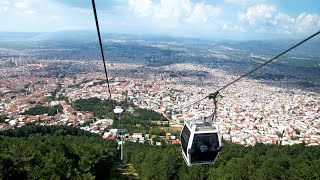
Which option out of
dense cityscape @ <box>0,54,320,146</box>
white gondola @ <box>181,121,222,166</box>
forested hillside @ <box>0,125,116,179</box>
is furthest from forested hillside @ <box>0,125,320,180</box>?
dense cityscape @ <box>0,54,320,146</box>

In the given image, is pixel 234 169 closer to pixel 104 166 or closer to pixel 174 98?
pixel 104 166

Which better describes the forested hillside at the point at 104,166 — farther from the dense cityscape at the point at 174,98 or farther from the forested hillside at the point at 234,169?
the dense cityscape at the point at 174,98

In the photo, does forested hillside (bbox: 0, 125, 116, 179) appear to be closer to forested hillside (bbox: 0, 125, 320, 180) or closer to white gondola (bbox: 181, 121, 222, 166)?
forested hillside (bbox: 0, 125, 320, 180)

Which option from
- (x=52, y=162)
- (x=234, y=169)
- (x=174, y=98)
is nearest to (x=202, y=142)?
(x=52, y=162)

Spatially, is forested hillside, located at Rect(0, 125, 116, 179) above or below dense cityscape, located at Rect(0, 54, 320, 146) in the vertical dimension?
above

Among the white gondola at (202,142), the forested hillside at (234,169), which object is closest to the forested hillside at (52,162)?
the forested hillside at (234,169)

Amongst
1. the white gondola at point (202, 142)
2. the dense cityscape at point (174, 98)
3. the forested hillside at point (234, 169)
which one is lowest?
the dense cityscape at point (174, 98)

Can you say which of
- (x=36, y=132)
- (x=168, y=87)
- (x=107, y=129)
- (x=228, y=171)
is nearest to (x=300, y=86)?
(x=168, y=87)

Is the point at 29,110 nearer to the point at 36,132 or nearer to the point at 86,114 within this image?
the point at 86,114
